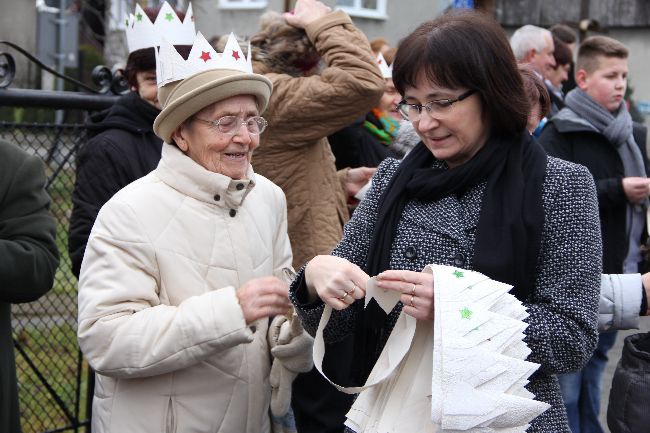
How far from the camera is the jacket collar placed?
10.0 feet

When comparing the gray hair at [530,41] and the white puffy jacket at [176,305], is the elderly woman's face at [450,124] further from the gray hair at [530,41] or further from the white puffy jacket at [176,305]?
the gray hair at [530,41]

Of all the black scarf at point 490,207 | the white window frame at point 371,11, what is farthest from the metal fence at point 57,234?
the white window frame at point 371,11

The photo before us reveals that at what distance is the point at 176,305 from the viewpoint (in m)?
3.01

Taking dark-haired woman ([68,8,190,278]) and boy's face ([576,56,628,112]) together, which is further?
boy's face ([576,56,628,112])

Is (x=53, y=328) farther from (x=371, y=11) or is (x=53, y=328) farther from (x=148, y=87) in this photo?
(x=371, y=11)

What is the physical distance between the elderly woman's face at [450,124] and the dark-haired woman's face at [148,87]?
1.66 meters

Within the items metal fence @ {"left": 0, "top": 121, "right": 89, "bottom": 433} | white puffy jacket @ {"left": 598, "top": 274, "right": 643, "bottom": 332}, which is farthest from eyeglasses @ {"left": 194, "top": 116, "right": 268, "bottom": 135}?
metal fence @ {"left": 0, "top": 121, "right": 89, "bottom": 433}

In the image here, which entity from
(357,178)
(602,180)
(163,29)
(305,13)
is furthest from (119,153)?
(602,180)

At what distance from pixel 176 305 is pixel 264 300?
320 millimetres

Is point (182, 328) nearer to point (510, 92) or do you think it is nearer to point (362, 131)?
point (510, 92)

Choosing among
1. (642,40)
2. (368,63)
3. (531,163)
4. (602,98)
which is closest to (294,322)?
(531,163)

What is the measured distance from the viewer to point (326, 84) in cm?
423

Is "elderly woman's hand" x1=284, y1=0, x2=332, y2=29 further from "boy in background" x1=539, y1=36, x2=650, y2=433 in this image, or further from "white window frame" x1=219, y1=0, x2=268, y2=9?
"white window frame" x1=219, y1=0, x2=268, y2=9

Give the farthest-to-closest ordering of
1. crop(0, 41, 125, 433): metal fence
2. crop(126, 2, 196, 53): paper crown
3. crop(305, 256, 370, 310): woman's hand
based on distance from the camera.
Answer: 1. crop(0, 41, 125, 433): metal fence
2. crop(126, 2, 196, 53): paper crown
3. crop(305, 256, 370, 310): woman's hand
